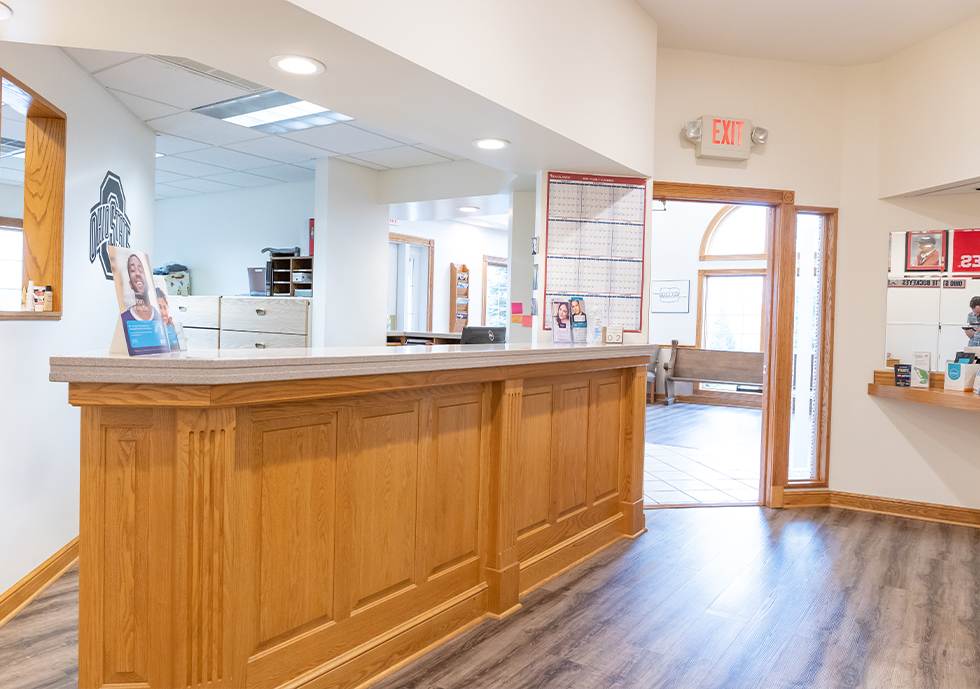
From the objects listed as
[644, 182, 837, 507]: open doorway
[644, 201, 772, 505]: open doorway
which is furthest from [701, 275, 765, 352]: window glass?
[644, 182, 837, 507]: open doorway

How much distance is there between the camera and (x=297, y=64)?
252 cm

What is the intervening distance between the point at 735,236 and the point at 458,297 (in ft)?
14.7

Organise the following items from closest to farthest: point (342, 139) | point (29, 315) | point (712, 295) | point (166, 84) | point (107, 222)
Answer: point (29, 315) → point (107, 222) → point (166, 84) → point (342, 139) → point (712, 295)

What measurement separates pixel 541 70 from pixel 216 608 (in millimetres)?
2653

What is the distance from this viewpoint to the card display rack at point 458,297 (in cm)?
1098

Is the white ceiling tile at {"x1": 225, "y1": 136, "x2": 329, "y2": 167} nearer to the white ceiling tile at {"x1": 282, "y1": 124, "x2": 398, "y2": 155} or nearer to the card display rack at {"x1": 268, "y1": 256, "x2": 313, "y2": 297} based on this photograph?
the white ceiling tile at {"x1": 282, "y1": 124, "x2": 398, "y2": 155}

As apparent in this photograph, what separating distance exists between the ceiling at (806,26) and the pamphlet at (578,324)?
5.98ft

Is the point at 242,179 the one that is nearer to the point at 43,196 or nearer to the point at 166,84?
the point at 166,84

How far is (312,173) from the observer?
732 cm

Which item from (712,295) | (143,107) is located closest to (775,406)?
(143,107)

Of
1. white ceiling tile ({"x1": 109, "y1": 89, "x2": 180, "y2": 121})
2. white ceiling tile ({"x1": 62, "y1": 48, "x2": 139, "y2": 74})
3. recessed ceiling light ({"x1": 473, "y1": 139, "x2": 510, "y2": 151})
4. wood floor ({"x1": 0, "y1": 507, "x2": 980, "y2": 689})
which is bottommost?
wood floor ({"x1": 0, "y1": 507, "x2": 980, "y2": 689})

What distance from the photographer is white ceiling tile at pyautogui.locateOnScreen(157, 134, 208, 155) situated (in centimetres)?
590

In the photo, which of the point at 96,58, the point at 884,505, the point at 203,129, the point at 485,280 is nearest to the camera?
the point at 96,58

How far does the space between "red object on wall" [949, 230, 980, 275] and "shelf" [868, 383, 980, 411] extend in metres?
0.83
